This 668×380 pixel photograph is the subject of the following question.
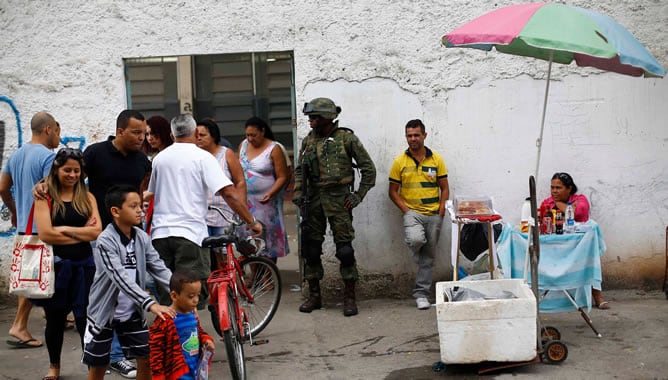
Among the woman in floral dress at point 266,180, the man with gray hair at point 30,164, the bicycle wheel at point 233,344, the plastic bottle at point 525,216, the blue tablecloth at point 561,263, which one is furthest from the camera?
the woman in floral dress at point 266,180

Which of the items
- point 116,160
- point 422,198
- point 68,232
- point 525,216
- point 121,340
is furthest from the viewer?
point 422,198

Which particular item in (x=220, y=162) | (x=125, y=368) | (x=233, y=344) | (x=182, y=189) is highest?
(x=220, y=162)

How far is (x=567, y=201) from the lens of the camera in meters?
7.31

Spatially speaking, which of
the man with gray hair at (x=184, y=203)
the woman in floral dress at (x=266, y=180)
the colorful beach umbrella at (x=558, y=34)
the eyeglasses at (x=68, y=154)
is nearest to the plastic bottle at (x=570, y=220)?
the colorful beach umbrella at (x=558, y=34)

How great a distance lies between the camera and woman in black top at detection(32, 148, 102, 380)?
5281 mm

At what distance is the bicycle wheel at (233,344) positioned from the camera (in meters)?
5.27

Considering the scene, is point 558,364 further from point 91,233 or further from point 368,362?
point 91,233

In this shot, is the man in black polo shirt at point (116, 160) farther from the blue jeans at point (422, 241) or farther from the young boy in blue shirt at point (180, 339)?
the blue jeans at point (422, 241)

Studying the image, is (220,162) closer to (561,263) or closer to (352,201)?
(352,201)

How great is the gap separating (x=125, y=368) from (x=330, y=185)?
2.32 m

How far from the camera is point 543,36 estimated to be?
17.4ft

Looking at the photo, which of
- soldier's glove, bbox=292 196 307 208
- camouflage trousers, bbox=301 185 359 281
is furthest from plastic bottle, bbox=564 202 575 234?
soldier's glove, bbox=292 196 307 208

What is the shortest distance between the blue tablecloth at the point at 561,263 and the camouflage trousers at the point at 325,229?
1.37 meters

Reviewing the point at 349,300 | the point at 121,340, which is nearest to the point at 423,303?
the point at 349,300
